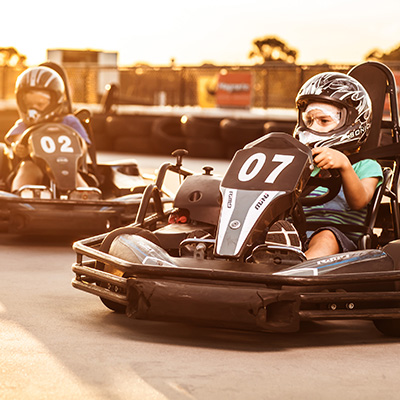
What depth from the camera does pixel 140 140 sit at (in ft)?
47.1

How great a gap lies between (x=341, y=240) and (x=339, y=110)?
0.56m

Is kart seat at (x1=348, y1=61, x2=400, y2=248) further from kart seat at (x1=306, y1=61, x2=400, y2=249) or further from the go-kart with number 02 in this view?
the go-kart with number 02

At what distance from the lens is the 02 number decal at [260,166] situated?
310cm

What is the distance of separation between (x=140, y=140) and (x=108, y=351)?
11.7 meters

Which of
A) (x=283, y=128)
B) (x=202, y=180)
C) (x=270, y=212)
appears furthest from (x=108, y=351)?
(x=283, y=128)

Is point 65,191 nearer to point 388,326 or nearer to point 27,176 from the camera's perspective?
point 27,176

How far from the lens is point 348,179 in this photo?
3.34 m

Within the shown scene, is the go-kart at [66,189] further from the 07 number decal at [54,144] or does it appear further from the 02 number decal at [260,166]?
the 02 number decal at [260,166]

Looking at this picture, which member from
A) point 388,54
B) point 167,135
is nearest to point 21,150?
point 167,135

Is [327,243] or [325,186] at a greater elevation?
[325,186]

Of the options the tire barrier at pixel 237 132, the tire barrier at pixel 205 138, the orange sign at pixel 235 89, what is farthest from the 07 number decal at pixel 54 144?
the orange sign at pixel 235 89

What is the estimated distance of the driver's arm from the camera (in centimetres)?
Answer: 326

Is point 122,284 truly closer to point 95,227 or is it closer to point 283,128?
point 95,227

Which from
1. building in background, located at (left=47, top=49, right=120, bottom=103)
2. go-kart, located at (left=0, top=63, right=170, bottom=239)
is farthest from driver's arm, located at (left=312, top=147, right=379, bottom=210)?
building in background, located at (left=47, top=49, right=120, bottom=103)
